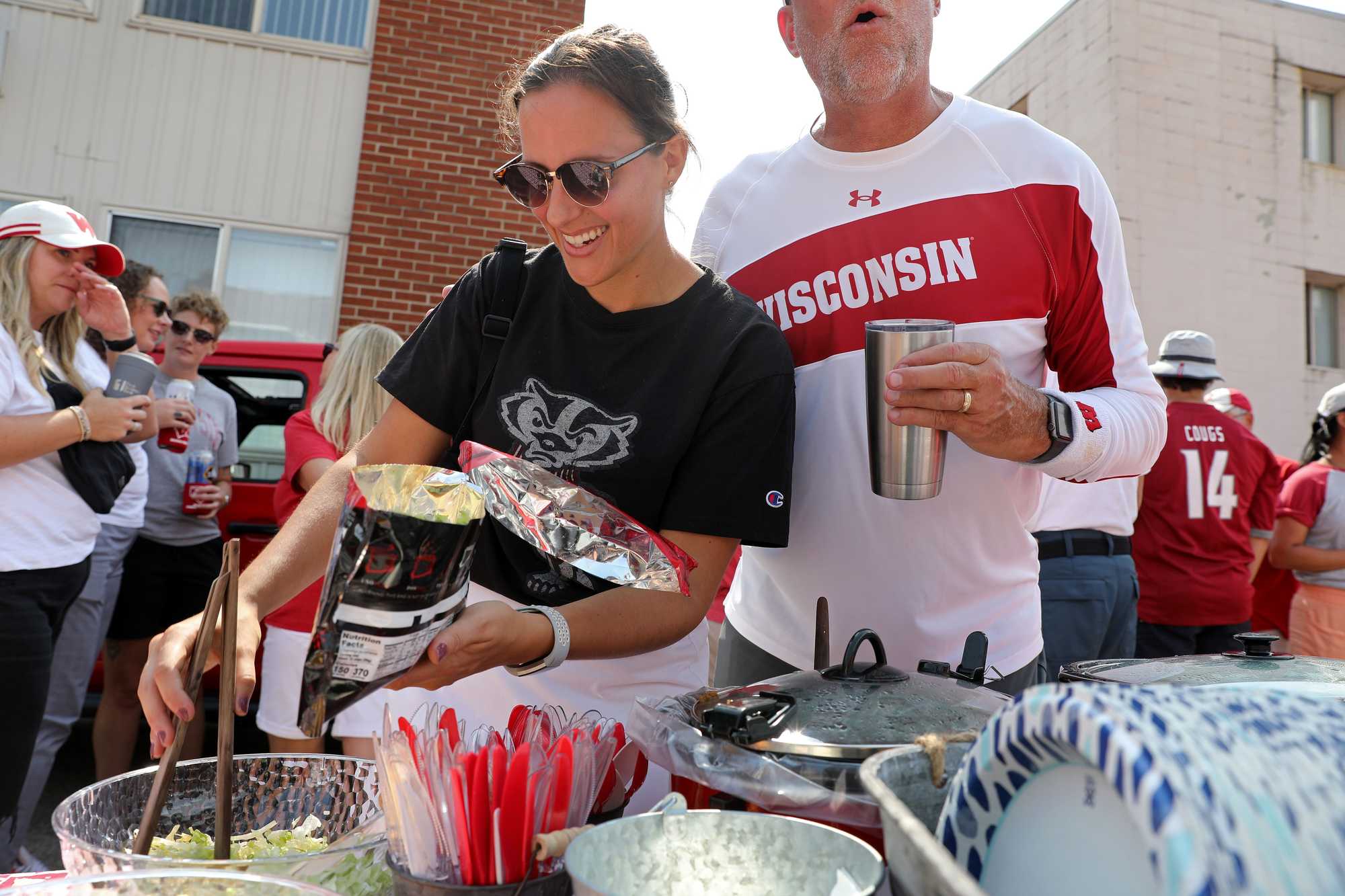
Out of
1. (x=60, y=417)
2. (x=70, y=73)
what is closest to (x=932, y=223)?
(x=60, y=417)

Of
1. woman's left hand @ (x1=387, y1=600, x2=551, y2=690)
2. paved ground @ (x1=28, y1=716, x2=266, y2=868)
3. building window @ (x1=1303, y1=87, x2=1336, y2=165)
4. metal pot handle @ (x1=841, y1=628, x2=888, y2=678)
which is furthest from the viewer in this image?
building window @ (x1=1303, y1=87, x2=1336, y2=165)

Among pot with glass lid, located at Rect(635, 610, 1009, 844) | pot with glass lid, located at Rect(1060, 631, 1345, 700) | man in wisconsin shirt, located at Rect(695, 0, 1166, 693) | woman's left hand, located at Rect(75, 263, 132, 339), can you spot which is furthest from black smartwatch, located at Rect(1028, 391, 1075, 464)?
woman's left hand, located at Rect(75, 263, 132, 339)

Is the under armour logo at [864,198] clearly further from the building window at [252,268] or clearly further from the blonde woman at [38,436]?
the building window at [252,268]

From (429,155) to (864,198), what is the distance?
6.61 meters

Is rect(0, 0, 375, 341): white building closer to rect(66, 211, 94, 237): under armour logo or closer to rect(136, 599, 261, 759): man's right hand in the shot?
rect(66, 211, 94, 237): under armour logo

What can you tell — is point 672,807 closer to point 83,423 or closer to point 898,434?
point 898,434

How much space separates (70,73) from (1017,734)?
356 inches

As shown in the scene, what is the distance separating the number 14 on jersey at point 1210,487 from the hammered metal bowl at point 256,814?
4631 mm

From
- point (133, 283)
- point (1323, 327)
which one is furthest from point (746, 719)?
point (1323, 327)

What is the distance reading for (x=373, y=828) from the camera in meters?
1.01

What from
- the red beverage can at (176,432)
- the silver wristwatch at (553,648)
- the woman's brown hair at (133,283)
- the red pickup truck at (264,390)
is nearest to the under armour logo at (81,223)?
the red beverage can at (176,432)

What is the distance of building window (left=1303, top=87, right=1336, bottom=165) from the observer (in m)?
15.4

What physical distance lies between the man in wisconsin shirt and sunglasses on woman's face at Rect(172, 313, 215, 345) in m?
3.63

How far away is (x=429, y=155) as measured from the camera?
777 centimetres
